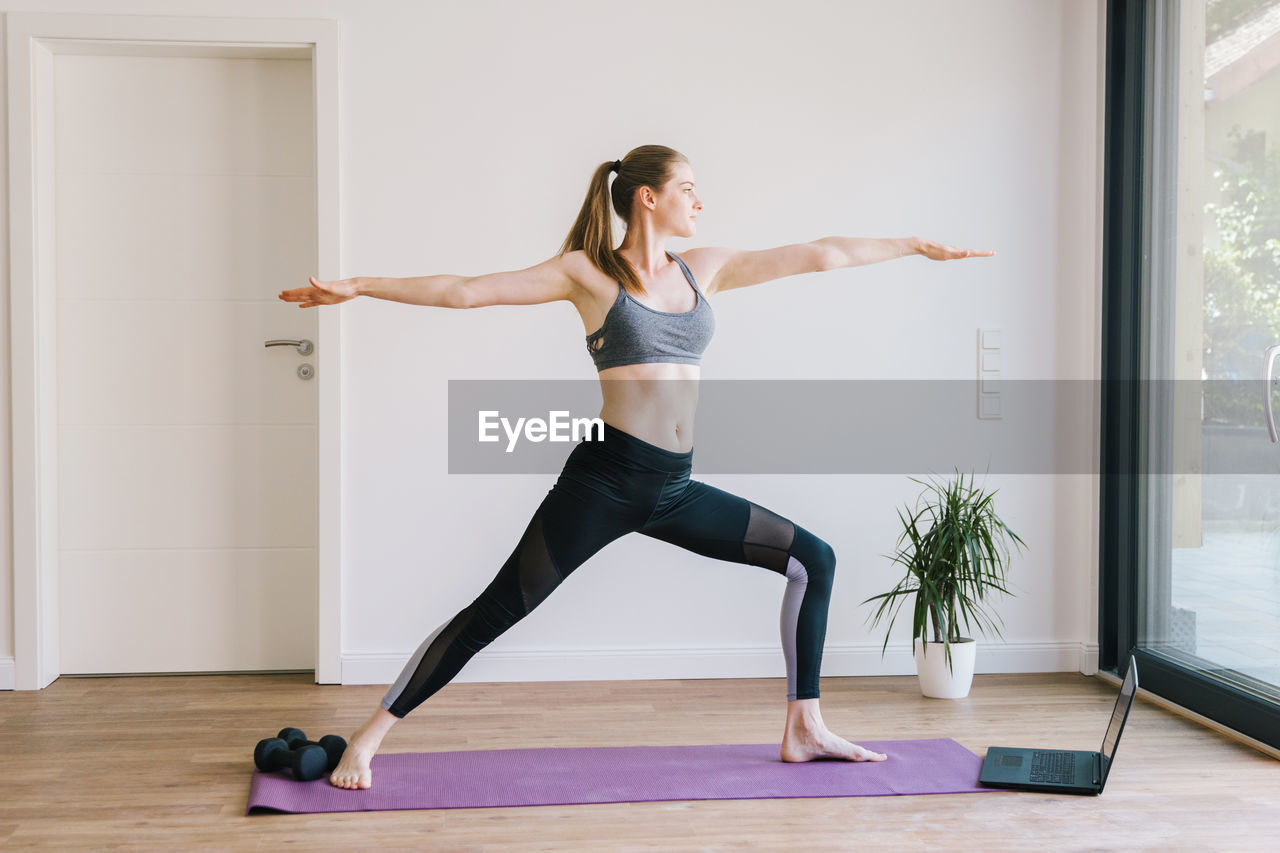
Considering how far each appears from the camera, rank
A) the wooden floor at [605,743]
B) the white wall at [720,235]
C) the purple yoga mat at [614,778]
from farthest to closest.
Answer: the white wall at [720,235], the purple yoga mat at [614,778], the wooden floor at [605,743]

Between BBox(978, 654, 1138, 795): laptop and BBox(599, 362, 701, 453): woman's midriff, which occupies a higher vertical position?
BBox(599, 362, 701, 453): woman's midriff

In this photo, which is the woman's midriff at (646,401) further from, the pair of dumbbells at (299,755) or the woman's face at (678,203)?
the pair of dumbbells at (299,755)

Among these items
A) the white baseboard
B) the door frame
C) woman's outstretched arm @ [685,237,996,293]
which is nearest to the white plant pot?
the white baseboard

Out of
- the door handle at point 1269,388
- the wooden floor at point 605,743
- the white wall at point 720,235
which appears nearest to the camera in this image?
the wooden floor at point 605,743

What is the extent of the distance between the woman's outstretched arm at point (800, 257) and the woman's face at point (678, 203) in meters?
0.14

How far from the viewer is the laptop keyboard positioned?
244cm

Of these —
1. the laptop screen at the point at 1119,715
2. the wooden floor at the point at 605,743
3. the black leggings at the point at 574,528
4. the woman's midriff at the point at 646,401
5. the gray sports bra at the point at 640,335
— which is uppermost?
the gray sports bra at the point at 640,335

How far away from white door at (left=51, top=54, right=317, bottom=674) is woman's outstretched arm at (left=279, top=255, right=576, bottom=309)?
140cm

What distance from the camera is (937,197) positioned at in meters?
3.64

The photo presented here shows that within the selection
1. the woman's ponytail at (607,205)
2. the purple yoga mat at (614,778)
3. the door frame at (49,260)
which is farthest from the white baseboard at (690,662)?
the woman's ponytail at (607,205)

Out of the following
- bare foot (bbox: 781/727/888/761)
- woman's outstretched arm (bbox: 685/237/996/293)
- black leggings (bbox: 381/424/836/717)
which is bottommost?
bare foot (bbox: 781/727/888/761)

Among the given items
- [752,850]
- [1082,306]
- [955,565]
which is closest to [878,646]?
[955,565]

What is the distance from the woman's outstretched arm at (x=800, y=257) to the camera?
256 centimetres

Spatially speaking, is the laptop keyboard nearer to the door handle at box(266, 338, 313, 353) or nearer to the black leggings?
the black leggings
